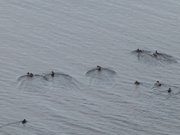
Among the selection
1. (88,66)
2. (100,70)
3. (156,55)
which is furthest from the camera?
(156,55)

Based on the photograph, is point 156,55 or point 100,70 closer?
point 100,70

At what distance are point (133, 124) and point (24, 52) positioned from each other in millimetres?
22173

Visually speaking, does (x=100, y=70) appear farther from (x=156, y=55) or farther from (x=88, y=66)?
(x=156, y=55)

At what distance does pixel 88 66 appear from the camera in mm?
86438

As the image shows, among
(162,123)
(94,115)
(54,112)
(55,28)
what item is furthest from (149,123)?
(55,28)

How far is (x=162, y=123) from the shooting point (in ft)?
244

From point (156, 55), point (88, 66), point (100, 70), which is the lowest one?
point (100, 70)

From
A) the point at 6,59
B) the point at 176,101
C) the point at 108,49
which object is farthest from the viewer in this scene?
the point at 108,49

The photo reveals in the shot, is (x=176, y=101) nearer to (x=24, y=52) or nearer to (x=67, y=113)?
(x=67, y=113)

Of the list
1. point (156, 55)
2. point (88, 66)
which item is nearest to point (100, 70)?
point (88, 66)

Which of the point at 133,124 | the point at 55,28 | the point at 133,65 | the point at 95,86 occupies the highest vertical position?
the point at 55,28

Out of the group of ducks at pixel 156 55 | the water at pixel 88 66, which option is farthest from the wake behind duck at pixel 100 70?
the group of ducks at pixel 156 55

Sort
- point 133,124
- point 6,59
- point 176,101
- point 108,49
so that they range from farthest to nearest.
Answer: point 108,49, point 6,59, point 176,101, point 133,124

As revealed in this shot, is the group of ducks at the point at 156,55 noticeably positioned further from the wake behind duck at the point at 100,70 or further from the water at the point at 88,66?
the wake behind duck at the point at 100,70
